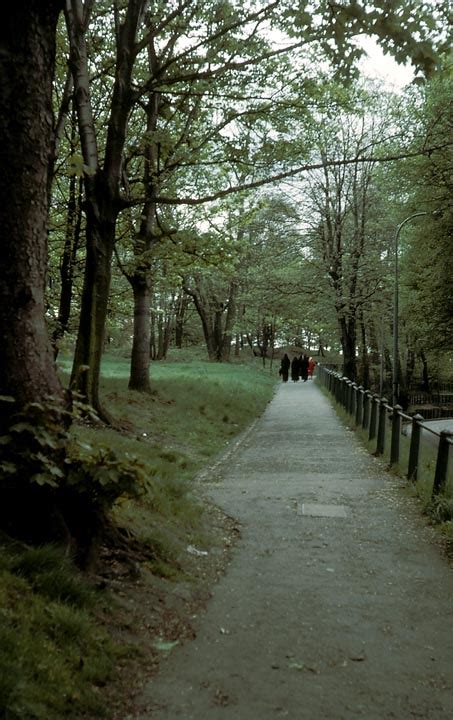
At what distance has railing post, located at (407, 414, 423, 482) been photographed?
32.2ft

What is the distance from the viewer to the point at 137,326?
1744 cm

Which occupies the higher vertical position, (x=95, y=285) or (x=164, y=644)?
(x=95, y=285)

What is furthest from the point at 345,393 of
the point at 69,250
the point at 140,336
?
the point at 69,250

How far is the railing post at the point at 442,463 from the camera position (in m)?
8.20

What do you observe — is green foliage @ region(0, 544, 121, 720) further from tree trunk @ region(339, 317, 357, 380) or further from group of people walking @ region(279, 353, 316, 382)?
group of people walking @ region(279, 353, 316, 382)

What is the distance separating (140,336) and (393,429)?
319 inches

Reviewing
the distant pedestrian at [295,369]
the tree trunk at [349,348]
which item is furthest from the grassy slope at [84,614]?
the distant pedestrian at [295,369]

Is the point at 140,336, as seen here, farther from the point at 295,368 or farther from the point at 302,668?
the point at 295,368

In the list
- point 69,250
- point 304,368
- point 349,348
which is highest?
point 69,250

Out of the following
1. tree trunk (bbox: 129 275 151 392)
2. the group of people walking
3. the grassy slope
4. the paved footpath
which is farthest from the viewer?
the group of people walking

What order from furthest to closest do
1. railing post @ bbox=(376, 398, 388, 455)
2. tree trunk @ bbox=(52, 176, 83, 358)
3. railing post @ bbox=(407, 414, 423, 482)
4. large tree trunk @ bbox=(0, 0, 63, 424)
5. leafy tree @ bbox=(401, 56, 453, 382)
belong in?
leafy tree @ bbox=(401, 56, 453, 382) < tree trunk @ bbox=(52, 176, 83, 358) < railing post @ bbox=(376, 398, 388, 455) < railing post @ bbox=(407, 414, 423, 482) < large tree trunk @ bbox=(0, 0, 63, 424)

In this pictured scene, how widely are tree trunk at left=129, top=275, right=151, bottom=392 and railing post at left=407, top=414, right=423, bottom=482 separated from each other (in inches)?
353

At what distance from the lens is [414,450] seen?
32.9ft

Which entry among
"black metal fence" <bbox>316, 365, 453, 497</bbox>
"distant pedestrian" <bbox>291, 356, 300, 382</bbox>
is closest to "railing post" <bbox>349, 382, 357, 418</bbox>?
"black metal fence" <bbox>316, 365, 453, 497</bbox>
